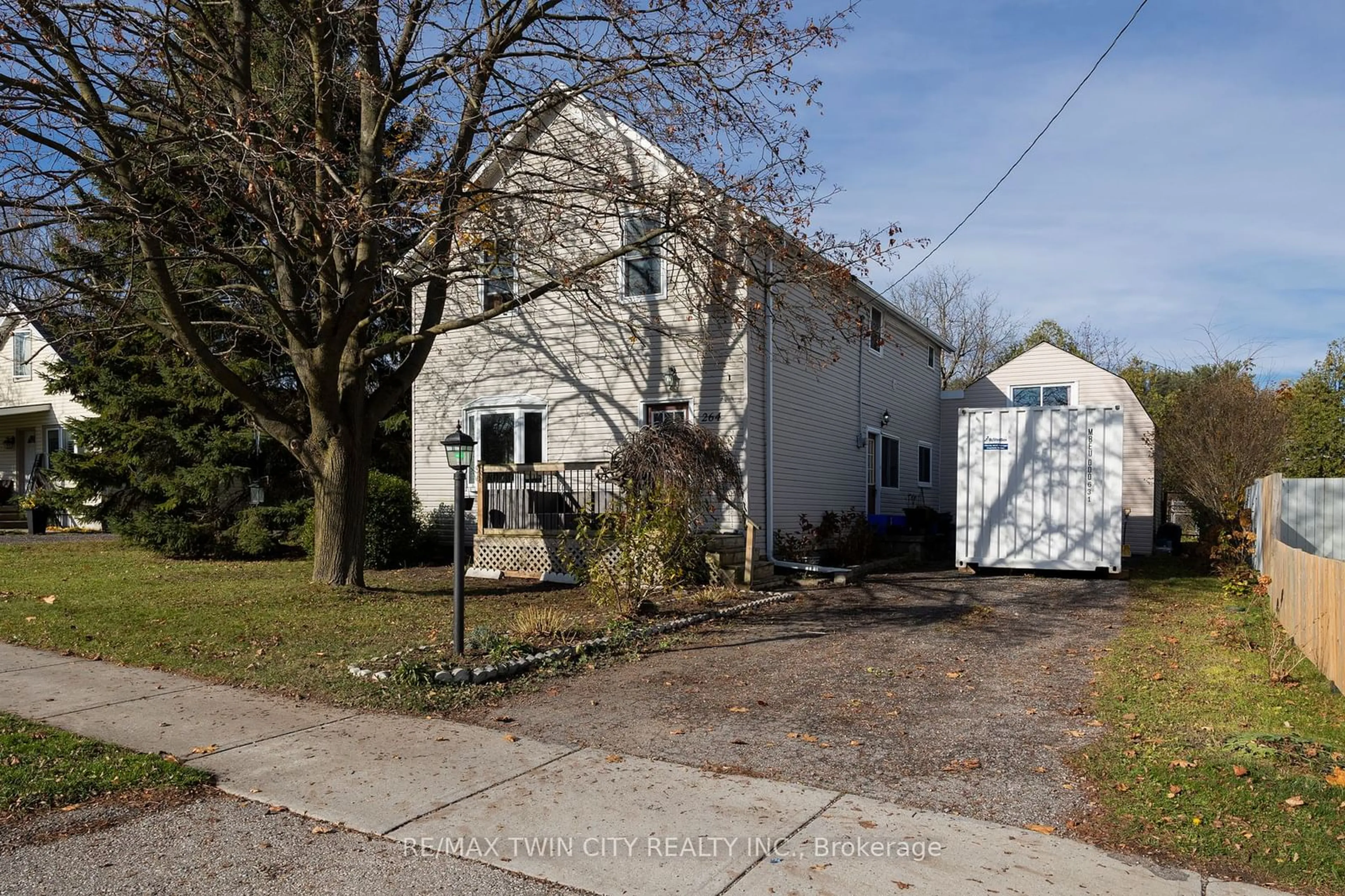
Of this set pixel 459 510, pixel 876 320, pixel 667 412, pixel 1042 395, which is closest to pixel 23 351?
pixel 667 412

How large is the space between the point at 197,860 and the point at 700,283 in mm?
9238

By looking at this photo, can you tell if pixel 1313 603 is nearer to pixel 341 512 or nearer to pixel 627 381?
pixel 627 381

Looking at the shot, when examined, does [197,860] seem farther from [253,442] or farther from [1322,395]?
[1322,395]

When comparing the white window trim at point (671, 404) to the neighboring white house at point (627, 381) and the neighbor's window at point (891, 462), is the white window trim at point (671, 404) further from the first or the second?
the neighbor's window at point (891, 462)

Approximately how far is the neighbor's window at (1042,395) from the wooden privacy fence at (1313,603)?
11.5 m

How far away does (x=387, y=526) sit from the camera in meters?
15.8

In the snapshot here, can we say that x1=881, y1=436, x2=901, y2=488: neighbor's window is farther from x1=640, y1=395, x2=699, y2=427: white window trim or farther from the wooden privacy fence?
the wooden privacy fence

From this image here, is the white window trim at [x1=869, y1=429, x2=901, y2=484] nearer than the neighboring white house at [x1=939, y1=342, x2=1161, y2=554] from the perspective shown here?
Yes

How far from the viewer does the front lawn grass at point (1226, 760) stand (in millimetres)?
4344

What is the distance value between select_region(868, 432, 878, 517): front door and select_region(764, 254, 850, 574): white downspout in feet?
15.8

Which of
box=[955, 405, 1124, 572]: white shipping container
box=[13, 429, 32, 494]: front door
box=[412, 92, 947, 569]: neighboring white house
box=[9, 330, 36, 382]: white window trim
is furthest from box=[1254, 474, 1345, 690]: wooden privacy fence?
box=[13, 429, 32, 494]: front door

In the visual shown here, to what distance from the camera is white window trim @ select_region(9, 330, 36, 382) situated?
27812 millimetres

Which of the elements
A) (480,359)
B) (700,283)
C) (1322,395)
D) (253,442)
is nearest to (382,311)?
(700,283)

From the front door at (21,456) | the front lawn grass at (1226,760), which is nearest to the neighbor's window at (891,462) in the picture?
the front lawn grass at (1226,760)
